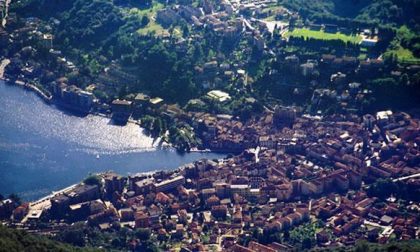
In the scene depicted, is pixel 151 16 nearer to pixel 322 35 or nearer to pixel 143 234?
pixel 322 35

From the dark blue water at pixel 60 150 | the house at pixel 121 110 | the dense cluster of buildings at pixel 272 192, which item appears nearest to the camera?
the dense cluster of buildings at pixel 272 192

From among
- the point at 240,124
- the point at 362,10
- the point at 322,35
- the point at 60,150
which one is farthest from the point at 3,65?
the point at 362,10

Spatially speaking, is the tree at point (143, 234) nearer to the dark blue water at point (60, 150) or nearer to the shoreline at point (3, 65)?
the dark blue water at point (60, 150)

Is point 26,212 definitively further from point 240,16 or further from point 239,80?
point 240,16

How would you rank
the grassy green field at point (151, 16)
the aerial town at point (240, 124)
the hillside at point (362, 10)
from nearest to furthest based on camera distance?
the aerial town at point (240, 124)
the hillside at point (362, 10)
the grassy green field at point (151, 16)

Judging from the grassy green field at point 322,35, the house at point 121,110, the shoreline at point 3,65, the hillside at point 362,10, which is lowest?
the house at point 121,110

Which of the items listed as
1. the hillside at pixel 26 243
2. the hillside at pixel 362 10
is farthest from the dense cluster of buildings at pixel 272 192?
the hillside at pixel 362 10

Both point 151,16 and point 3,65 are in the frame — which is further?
point 151,16
